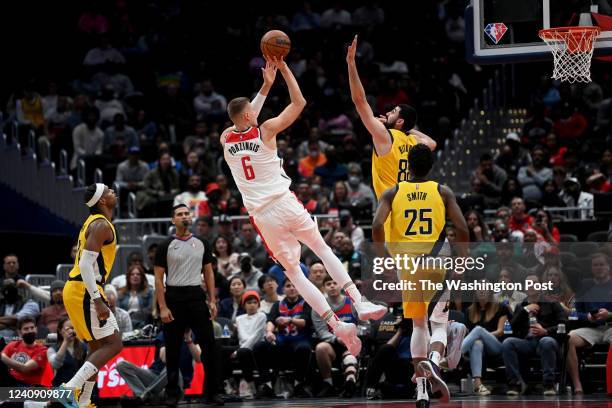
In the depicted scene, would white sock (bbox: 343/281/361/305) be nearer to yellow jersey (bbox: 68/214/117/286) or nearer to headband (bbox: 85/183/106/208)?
yellow jersey (bbox: 68/214/117/286)

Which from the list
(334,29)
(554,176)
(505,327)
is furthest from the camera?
(334,29)

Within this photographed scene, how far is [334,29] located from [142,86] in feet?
Answer: 14.9

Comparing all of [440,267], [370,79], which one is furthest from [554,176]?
[440,267]

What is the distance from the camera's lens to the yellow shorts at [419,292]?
11875 millimetres

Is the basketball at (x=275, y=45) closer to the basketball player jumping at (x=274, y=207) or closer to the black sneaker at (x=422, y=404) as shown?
the basketball player jumping at (x=274, y=207)

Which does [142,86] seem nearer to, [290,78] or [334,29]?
[334,29]

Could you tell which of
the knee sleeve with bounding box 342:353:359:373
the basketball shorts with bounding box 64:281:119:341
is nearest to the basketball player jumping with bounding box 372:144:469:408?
the basketball shorts with bounding box 64:281:119:341

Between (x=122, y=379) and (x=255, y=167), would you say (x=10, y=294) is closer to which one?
(x=122, y=379)

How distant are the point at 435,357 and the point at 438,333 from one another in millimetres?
371

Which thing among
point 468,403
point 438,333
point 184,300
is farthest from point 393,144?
point 184,300

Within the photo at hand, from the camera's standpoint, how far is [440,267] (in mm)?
12016

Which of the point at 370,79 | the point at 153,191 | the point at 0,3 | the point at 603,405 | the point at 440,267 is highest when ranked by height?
the point at 0,3

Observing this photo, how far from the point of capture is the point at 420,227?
470 inches

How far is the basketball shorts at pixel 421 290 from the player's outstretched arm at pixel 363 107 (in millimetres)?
1567
